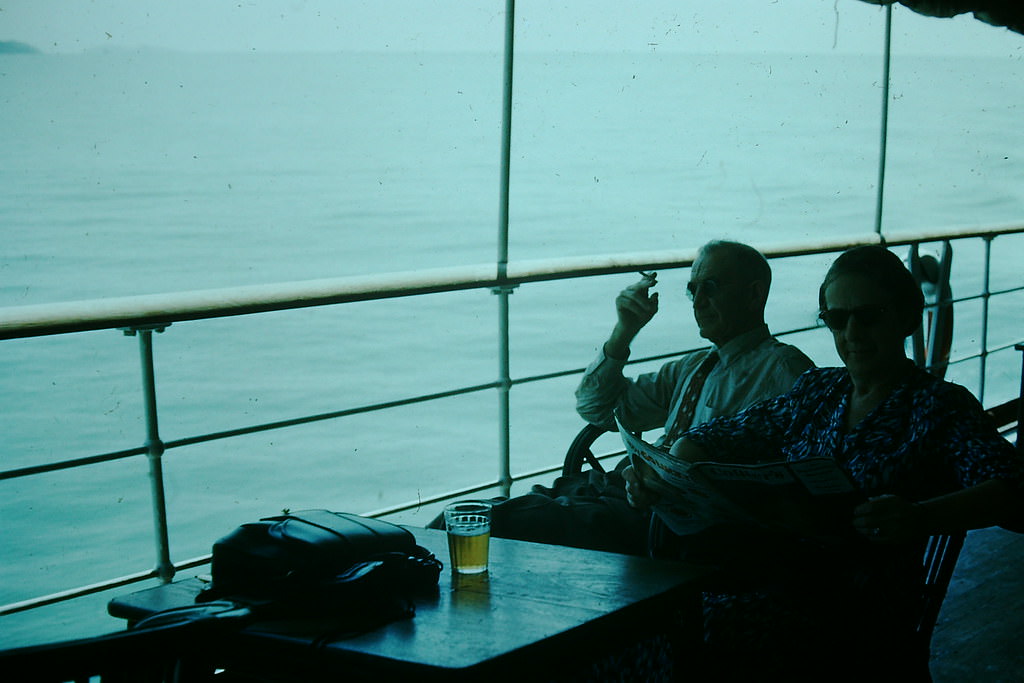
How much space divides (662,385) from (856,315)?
84cm

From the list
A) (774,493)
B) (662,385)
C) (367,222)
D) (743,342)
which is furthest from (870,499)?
(367,222)

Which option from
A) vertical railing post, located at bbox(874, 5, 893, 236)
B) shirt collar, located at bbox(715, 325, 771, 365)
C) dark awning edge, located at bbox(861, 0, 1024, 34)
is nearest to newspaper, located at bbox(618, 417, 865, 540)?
shirt collar, located at bbox(715, 325, 771, 365)

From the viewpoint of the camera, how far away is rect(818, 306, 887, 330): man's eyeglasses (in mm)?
1675

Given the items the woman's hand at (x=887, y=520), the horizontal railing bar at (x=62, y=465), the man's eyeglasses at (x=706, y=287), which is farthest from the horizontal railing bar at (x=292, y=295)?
the woman's hand at (x=887, y=520)

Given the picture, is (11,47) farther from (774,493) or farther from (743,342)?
(774,493)

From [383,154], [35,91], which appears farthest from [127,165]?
[383,154]

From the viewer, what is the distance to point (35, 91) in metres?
30.5

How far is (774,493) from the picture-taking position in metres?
1.40

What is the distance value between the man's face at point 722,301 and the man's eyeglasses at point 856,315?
0.54m

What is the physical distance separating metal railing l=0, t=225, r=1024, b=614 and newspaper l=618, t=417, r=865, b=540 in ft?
3.49

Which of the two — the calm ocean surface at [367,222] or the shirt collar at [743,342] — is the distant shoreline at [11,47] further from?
the shirt collar at [743,342]

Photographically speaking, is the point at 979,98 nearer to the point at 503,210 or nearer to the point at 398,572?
the point at 503,210

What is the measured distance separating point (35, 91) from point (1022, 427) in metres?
31.7

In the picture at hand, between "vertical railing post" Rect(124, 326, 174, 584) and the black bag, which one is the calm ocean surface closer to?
"vertical railing post" Rect(124, 326, 174, 584)
